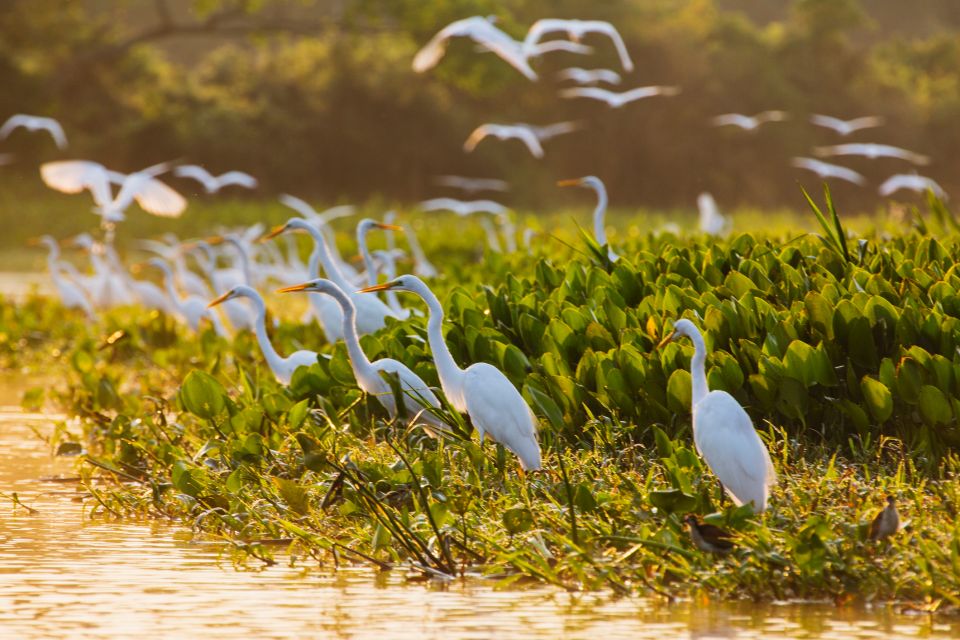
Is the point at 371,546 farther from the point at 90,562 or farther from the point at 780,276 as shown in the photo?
the point at 780,276

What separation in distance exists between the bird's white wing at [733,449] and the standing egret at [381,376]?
1.56 meters

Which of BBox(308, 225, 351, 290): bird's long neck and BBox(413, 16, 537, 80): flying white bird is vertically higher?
BBox(413, 16, 537, 80): flying white bird

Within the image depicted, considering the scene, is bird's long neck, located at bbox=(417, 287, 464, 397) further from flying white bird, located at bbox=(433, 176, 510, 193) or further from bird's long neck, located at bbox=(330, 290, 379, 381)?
flying white bird, located at bbox=(433, 176, 510, 193)

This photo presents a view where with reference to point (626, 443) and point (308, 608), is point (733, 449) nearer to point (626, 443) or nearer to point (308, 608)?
point (626, 443)

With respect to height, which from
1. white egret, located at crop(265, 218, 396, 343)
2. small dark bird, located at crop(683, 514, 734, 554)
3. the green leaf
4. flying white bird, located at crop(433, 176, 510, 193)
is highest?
flying white bird, located at crop(433, 176, 510, 193)

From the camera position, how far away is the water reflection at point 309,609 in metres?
4.65

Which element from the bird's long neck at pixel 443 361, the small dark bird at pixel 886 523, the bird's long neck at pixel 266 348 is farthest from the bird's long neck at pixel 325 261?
the small dark bird at pixel 886 523

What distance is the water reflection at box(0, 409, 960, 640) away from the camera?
4.65 meters

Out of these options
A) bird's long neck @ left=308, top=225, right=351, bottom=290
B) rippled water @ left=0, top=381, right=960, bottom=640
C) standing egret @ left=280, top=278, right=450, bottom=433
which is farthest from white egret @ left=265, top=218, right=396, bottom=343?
rippled water @ left=0, top=381, right=960, bottom=640

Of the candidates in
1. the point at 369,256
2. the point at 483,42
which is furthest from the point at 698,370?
the point at 483,42

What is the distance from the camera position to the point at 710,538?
5039 millimetres

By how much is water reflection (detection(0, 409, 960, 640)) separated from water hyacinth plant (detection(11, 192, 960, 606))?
13cm

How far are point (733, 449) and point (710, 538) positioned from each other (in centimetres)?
33

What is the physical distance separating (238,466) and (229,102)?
30654 mm
